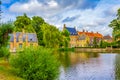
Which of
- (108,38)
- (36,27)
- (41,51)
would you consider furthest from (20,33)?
(108,38)

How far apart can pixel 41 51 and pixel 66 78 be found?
275 inches

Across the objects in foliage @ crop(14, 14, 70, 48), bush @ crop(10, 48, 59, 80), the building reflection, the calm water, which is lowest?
the calm water

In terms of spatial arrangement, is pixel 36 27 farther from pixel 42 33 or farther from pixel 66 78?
pixel 66 78

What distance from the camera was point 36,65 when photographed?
70.2 ft

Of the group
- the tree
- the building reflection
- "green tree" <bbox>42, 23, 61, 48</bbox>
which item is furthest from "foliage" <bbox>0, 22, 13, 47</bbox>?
the tree

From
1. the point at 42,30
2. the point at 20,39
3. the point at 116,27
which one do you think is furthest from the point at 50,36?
the point at 116,27

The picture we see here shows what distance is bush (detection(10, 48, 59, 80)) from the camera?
70.7ft

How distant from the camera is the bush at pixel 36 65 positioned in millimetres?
21547

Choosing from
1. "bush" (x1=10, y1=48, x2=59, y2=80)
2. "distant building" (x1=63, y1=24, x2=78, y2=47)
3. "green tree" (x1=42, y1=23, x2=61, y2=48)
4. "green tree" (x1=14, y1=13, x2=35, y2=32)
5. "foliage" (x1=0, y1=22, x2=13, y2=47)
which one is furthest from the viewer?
"distant building" (x1=63, y1=24, x2=78, y2=47)

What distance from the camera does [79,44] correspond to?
143 metres

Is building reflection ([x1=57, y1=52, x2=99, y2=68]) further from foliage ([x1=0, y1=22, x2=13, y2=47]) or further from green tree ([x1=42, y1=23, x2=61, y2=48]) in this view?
green tree ([x1=42, y1=23, x2=61, y2=48])

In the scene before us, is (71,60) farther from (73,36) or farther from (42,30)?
(73,36)

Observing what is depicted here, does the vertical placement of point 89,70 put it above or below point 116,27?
below

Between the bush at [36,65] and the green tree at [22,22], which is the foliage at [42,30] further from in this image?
the bush at [36,65]
